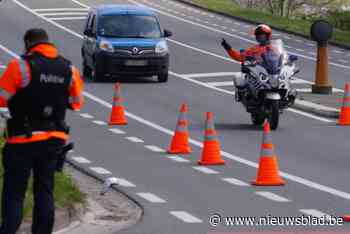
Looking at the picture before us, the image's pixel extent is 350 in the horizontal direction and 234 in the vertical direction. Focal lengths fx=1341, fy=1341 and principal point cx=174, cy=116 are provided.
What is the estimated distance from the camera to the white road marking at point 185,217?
42.0 feet

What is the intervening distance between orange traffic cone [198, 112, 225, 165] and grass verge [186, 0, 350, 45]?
28.3 m

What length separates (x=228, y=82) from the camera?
33344mm

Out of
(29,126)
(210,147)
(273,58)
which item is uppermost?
(29,126)

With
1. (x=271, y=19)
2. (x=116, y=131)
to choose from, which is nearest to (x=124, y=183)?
(x=116, y=131)

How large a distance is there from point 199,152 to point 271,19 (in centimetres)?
3547

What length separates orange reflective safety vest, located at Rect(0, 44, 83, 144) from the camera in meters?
10.1

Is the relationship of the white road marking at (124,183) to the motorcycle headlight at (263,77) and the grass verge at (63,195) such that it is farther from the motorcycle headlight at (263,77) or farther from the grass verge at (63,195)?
the motorcycle headlight at (263,77)

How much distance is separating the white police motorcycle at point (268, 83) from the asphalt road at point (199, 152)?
1.23 ft

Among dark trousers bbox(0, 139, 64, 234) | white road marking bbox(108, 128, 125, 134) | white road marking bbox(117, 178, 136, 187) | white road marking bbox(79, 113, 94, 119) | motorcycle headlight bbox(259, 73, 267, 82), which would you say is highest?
dark trousers bbox(0, 139, 64, 234)

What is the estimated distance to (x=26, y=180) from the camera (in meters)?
10.3

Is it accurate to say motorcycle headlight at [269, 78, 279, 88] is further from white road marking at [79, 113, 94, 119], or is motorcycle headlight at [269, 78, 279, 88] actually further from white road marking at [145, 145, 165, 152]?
white road marking at [79, 113, 94, 119]

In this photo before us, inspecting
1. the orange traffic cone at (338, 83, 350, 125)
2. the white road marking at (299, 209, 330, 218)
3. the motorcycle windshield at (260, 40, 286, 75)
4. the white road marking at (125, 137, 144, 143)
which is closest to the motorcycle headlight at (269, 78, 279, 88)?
the motorcycle windshield at (260, 40, 286, 75)

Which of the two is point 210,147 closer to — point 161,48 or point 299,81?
point 161,48

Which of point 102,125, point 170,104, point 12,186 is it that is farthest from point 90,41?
point 12,186
